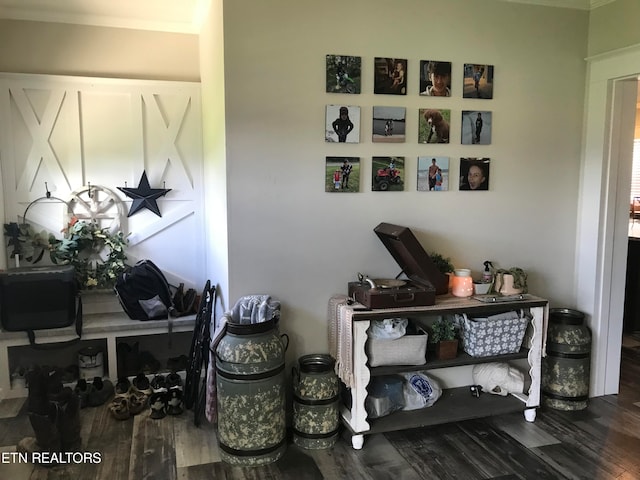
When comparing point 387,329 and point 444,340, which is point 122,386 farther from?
point 444,340

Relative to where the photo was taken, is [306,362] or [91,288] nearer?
[306,362]

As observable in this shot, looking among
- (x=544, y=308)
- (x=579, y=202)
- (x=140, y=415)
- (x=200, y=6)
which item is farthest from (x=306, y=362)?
(x=200, y=6)

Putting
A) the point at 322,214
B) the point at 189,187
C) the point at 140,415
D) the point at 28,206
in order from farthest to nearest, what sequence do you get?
the point at 189,187, the point at 28,206, the point at 140,415, the point at 322,214

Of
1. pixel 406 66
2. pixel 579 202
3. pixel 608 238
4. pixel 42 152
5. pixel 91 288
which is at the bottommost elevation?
pixel 91 288

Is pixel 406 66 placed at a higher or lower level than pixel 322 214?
higher

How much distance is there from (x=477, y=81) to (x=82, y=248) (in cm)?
289

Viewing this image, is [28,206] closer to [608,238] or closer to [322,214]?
[322,214]

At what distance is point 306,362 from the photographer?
2986 millimetres

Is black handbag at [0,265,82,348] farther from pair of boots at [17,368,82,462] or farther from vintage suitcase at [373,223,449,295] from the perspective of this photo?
vintage suitcase at [373,223,449,295]

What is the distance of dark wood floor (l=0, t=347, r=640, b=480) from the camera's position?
8.64 feet

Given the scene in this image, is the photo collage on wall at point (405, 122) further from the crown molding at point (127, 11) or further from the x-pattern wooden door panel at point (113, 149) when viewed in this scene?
the x-pattern wooden door panel at point (113, 149)

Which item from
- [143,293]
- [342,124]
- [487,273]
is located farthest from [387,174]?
[143,293]

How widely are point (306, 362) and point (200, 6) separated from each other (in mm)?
2356

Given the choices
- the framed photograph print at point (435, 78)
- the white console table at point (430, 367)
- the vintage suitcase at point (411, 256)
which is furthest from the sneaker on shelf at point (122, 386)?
the framed photograph print at point (435, 78)
